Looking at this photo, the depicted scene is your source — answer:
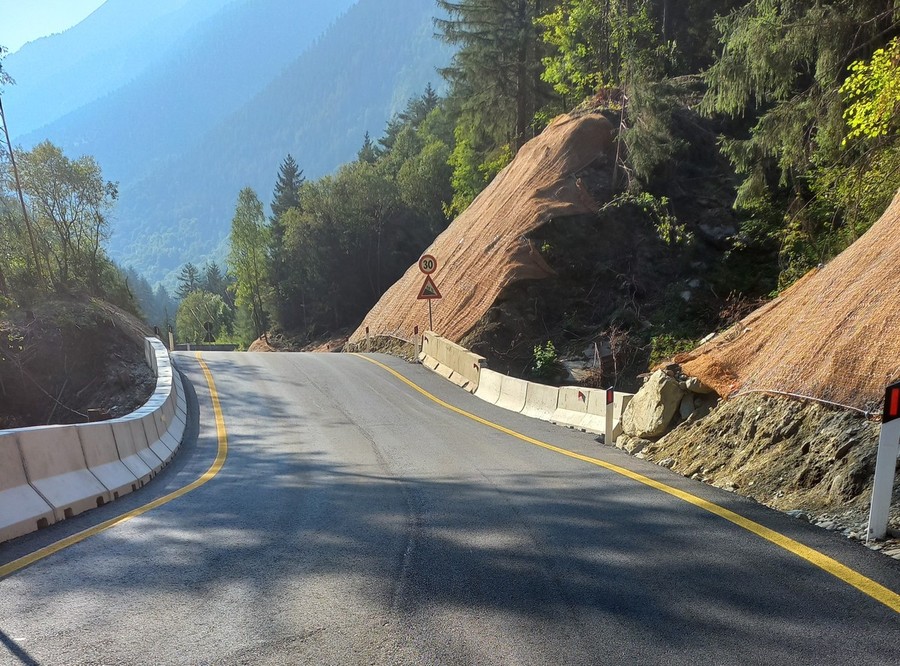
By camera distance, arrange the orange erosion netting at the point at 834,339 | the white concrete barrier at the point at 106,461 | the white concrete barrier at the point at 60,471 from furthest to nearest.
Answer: the white concrete barrier at the point at 106,461 → the orange erosion netting at the point at 834,339 → the white concrete barrier at the point at 60,471

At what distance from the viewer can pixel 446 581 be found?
4102 mm

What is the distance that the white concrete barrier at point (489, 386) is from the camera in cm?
1598

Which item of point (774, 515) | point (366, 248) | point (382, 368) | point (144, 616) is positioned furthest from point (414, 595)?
point (366, 248)

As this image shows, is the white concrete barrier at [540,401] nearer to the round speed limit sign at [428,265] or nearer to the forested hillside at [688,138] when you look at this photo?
the forested hillside at [688,138]

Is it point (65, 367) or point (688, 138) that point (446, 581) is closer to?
point (65, 367)

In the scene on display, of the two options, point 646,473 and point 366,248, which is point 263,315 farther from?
point 646,473

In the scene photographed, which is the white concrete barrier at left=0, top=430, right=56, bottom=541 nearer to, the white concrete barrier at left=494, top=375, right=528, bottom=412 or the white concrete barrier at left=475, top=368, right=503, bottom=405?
the white concrete barrier at left=494, top=375, right=528, bottom=412

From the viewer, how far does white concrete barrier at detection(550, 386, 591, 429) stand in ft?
38.5

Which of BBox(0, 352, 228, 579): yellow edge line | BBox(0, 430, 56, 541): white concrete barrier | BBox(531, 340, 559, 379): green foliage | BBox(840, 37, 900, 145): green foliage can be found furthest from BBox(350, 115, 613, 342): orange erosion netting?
BBox(0, 430, 56, 541): white concrete barrier

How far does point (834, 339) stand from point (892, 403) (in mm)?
3268

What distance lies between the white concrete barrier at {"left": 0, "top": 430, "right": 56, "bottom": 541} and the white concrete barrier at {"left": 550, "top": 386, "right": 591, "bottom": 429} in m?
8.44

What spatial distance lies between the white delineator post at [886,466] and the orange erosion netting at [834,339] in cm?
201

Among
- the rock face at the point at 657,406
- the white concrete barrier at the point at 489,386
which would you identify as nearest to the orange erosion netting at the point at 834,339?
the rock face at the point at 657,406

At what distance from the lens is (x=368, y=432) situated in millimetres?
12141
